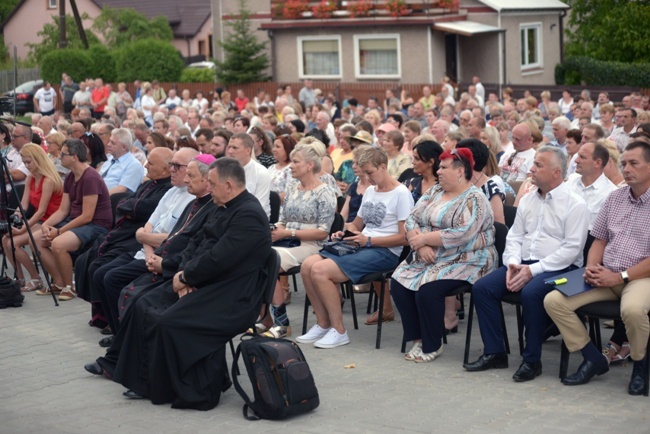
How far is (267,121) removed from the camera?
16938 mm

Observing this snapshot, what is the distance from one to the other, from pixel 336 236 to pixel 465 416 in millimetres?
2665

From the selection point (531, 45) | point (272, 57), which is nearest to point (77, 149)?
point (272, 57)

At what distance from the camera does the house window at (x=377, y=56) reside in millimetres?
37375

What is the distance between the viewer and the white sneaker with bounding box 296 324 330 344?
8.75 meters

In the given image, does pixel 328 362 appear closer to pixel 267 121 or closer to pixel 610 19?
pixel 267 121

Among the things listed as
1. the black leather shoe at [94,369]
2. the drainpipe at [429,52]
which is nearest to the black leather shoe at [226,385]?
the black leather shoe at [94,369]

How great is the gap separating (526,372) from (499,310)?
1.74 feet

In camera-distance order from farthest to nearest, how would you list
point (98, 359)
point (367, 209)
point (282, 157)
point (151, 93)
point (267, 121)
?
point (151, 93) → point (267, 121) → point (282, 157) → point (367, 209) → point (98, 359)

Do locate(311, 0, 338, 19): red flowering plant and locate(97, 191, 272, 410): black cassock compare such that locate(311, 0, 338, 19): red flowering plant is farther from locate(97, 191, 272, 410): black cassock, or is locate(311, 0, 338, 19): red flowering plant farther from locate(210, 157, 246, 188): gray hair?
locate(97, 191, 272, 410): black cassock

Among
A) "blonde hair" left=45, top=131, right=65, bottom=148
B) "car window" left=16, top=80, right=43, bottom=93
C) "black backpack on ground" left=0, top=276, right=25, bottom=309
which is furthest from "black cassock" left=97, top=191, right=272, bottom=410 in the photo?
"car window" left=16, top=80, right=43, bottom=93

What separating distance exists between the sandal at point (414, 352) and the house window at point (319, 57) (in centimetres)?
3081

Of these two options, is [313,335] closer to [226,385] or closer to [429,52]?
[226,385]

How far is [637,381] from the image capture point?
22.9 feet

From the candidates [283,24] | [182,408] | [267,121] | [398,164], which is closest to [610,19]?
[283,24]
